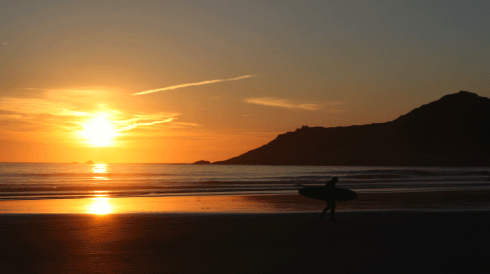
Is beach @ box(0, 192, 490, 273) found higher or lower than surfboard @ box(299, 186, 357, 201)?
lower

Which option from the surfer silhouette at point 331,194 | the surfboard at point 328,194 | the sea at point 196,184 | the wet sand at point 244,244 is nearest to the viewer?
the wet sand at point 244,244

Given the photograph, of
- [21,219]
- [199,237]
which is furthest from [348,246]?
[21,219]

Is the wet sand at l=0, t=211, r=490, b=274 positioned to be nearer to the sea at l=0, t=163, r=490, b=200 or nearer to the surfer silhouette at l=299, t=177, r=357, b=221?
the surfer silhouette at l=299, t=177, r=357, b=221

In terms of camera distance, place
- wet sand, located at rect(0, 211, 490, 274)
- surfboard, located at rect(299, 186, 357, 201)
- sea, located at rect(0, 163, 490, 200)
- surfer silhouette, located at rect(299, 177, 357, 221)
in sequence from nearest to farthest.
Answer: wet sand, located at rect(0, 211, 490, 274), surfer silhouette, located at rect(299, 177, 357, 221), surfboard, located at rect(299, 186, 357, 201), sea, located at rect(0, 163, 490, 200)

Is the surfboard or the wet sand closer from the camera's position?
the wet sand

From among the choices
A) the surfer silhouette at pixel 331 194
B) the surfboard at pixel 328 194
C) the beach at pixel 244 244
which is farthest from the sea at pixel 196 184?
the beach at pixel 244 244

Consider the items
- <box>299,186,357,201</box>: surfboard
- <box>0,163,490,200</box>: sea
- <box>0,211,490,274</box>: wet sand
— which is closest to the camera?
<box>0,211,490,274</box>: wet sand

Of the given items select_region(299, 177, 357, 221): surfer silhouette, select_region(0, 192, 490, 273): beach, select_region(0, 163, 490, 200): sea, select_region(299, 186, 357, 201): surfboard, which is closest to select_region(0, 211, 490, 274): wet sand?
select_region(0, 192, 490, 273): beach

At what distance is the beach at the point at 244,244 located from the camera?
30.5 feet

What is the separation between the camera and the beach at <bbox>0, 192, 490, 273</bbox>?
30.5 ft

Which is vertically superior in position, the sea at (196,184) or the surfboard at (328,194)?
the surfboard at (328,194)

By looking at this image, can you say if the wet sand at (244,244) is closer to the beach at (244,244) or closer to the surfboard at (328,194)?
the beach at (244,244)

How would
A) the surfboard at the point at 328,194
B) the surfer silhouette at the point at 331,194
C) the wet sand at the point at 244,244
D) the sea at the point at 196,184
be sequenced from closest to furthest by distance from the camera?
the wet sand at the point at 244,244 < the surfer silhouette at the point at 331,194 < the surfboard at the point at 328,194 < the sea at the point at 196,184

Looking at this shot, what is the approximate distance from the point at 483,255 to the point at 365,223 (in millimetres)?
5068
